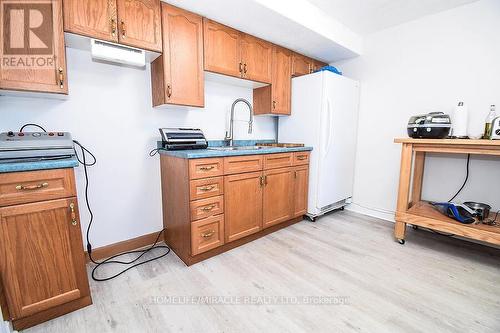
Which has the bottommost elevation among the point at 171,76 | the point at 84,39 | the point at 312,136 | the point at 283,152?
the point at 283,152

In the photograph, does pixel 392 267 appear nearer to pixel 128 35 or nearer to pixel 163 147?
pixel 163 147

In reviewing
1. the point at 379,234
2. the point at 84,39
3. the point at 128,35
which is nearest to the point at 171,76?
the point at 128,35

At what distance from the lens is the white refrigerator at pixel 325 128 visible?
252 centimetres

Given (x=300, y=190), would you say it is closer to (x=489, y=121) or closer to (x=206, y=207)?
(x=206, y=207)

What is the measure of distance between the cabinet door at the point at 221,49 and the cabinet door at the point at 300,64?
0.87m

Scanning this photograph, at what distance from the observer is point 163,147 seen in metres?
2.00

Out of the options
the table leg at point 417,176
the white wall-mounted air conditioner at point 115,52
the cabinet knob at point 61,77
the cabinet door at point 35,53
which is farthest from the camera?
the table leg at point 417,176

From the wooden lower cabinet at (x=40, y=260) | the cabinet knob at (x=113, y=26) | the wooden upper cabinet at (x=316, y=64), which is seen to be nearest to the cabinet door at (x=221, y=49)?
the cabinet knob at (x=113, y=26)

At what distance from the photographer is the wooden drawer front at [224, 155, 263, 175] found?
6.22 feet

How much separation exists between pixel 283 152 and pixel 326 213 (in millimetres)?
1192

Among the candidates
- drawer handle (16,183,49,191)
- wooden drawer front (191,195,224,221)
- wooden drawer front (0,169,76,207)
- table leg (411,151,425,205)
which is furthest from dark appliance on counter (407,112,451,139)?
drawer handle (16,183,49,191)

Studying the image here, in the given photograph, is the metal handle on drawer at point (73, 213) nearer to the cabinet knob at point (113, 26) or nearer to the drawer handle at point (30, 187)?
the drawer handle at point (30, 187)

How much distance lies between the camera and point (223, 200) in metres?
1.90

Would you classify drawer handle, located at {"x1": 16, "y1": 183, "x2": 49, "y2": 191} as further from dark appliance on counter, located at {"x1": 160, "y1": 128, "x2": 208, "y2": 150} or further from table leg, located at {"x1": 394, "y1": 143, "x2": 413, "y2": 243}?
table leg, located at {"x1": 394, "y1": 143, "x2": 413, "y2": 243}
